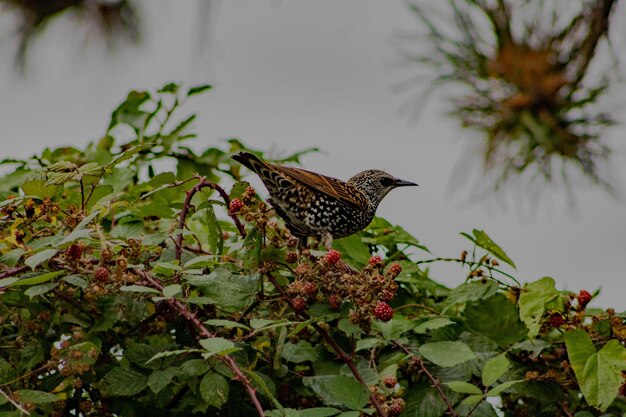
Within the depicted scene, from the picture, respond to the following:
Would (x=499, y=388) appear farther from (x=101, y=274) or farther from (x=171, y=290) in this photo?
(x=101, y=274)

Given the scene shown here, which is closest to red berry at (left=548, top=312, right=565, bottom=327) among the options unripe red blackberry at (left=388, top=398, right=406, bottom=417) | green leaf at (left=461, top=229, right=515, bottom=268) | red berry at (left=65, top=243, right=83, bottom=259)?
green leaf at (left=461, top=229, right=515, bottom=268)

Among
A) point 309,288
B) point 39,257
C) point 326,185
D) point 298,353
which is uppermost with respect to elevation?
point 326,185

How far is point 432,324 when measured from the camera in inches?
68.4

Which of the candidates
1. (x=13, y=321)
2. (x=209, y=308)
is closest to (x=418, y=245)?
(x=209, y=308)

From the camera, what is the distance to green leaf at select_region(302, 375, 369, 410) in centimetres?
154

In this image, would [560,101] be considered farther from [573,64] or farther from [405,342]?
[405,342]

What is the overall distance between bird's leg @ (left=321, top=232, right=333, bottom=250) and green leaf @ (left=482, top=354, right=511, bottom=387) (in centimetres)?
53

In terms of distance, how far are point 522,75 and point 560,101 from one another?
0.74 ft

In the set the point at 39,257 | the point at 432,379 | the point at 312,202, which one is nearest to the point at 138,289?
the point at 39,257

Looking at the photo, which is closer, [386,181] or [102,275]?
[102,275]

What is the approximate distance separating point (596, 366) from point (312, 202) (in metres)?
0.83

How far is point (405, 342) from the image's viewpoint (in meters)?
1.77

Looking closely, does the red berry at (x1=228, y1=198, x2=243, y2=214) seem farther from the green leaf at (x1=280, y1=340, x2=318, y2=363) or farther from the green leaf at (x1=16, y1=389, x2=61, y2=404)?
the green leaf at (x1=16, y1=389, x2=61, y2=404)

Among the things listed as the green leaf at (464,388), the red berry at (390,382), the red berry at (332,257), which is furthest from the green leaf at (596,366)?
the red berry at (332,257)
